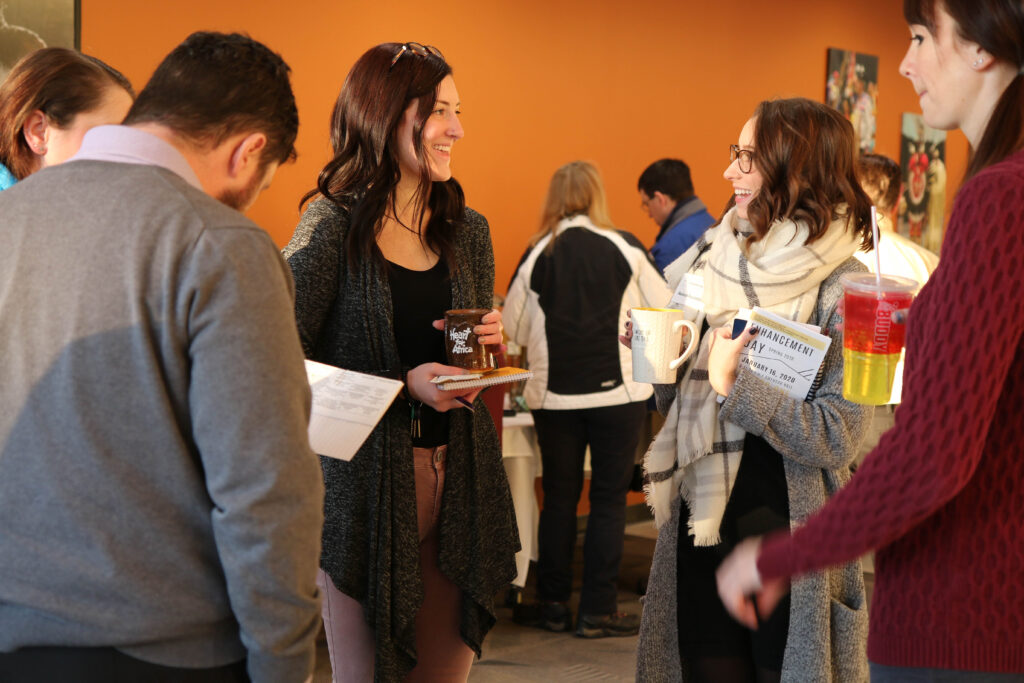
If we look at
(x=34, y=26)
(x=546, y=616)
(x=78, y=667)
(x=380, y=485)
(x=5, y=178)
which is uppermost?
(x=34, y=26)

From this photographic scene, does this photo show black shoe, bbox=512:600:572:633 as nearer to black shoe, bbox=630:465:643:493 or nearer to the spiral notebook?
black shoe, bbox=630:465:643:493

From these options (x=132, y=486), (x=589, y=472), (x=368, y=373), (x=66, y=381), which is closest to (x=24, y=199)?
(x=66, y=381)

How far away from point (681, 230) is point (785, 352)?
11.3 ft

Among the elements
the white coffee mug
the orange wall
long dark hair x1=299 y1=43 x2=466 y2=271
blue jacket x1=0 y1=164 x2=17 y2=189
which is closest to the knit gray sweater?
long dark hair x1=299 y1=43 x2=466 y2=271

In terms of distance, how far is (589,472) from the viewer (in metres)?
4.76

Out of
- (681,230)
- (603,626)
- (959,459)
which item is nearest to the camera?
(959,459)

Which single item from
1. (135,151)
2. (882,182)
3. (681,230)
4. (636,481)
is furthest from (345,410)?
(681,230)

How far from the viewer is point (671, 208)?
5.54m

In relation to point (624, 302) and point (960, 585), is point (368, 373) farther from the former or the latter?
point (624, 302)

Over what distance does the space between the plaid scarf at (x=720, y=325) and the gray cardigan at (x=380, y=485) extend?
39 centimetres

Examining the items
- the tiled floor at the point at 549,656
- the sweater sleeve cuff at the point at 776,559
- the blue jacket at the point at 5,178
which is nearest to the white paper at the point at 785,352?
the sweater sleeve cuff at the point at 776,559

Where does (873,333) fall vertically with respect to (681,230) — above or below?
above

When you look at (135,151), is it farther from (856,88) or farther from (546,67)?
(856,88)

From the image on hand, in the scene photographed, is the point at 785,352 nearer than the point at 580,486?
Yes
